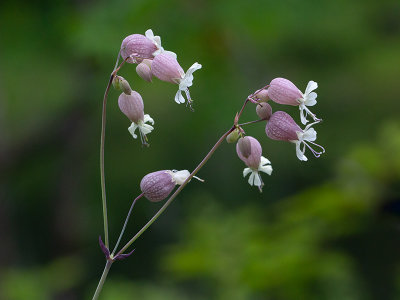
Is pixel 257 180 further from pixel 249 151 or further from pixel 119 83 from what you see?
pixel 119 83

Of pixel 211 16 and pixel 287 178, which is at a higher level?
pixel 211 16

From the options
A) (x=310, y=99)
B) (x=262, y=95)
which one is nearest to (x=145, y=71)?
(x=262, y=95)

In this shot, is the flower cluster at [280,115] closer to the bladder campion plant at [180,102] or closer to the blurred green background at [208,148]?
the bladder campion plant at [180,102]

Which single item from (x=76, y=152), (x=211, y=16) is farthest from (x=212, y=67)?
(x=76, y=152)

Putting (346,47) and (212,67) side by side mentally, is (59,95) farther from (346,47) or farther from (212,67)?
(346,47)

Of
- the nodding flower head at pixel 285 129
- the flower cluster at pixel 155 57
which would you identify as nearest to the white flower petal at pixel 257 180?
the nodding flower head at pixel 285 129
